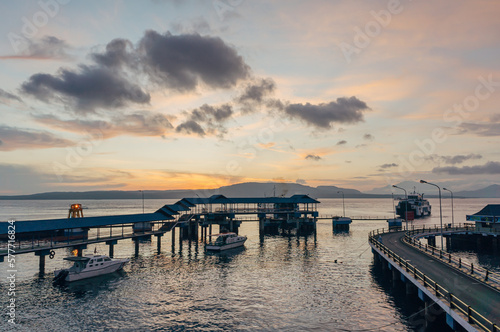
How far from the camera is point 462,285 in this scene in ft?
113

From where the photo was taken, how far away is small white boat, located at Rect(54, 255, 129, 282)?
50.0 metres

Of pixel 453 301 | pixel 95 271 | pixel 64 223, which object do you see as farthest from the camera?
pixel 64 223

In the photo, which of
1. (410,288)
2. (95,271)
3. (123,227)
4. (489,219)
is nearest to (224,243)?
(123,227)

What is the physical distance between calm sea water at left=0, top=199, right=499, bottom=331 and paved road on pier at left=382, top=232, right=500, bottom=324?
15.8 feet

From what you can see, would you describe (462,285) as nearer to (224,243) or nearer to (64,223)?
(224,243)

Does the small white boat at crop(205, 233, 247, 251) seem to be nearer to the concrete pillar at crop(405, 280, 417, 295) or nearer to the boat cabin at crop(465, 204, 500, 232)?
the concrete pillar at crop(405, 280, 417, 295)

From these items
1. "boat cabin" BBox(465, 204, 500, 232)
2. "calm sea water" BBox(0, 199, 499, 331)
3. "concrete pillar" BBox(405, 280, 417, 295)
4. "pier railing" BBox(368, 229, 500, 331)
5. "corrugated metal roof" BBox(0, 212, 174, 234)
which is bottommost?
"calm sea water" BBox(0, 199, 499, 331)

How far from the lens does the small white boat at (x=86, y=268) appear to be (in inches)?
1967

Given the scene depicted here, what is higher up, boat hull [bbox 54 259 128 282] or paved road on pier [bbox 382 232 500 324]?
paved road on pier [bbox 382 232 500 324]

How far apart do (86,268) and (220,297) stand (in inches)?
888

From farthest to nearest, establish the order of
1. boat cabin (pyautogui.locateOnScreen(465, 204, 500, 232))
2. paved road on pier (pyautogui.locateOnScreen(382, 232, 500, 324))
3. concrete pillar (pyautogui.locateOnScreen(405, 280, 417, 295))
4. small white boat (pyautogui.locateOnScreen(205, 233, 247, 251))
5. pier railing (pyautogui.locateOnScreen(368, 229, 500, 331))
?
boat cabin (pyautogui.locateOnScreen(465, 204, 500, 232)), small white boat (pyautogui.locateOnScreen(205, 233, 247, 251)), concrete pillar (pyautogui.locateOnScreen(405, 280, 417, 295)), paved road on pier (pyautogui.locateOnScreen(382, 232, 500, 324)), pier railing (pyautogui.locateOnScreen(368, 229, 500, 331))

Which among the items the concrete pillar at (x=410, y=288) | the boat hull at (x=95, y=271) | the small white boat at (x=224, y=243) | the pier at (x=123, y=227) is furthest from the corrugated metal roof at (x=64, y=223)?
the concrete pillar at (x=410, y=288)

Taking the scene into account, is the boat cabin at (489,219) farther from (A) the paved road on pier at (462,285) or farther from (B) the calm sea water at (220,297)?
(A) the paved road on pier at (462,285)

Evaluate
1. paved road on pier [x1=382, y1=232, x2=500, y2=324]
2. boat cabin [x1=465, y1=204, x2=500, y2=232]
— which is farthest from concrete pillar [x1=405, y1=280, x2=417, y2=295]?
boat cabin [x1=465, y1=204, x2=500, y2=232]
